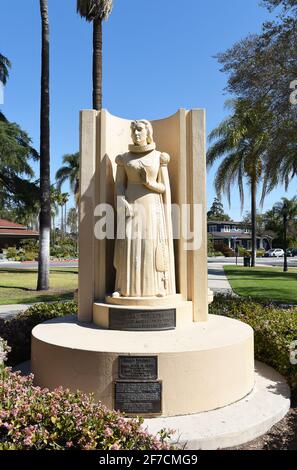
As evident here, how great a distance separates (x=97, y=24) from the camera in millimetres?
15141

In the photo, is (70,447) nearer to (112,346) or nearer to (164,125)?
(112,346)

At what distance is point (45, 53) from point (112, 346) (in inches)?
614

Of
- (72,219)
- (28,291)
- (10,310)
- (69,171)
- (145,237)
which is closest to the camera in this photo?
(145,237)

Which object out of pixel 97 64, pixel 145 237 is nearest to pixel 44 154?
pixel 97 64

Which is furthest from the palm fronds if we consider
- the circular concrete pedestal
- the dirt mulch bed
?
the dirt mulch bed

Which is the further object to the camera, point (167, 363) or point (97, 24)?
point (97, 24)

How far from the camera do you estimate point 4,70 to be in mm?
25719

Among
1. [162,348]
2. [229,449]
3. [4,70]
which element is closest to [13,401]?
[162,348]

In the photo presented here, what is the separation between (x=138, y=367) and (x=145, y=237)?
2.12 metres

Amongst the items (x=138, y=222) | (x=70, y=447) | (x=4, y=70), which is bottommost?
(x=70, y=447)

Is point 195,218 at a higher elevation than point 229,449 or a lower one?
higher

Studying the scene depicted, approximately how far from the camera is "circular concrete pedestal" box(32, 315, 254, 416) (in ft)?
13.9

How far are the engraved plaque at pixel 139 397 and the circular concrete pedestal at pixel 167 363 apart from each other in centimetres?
6

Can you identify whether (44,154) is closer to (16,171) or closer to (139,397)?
(16,171)
